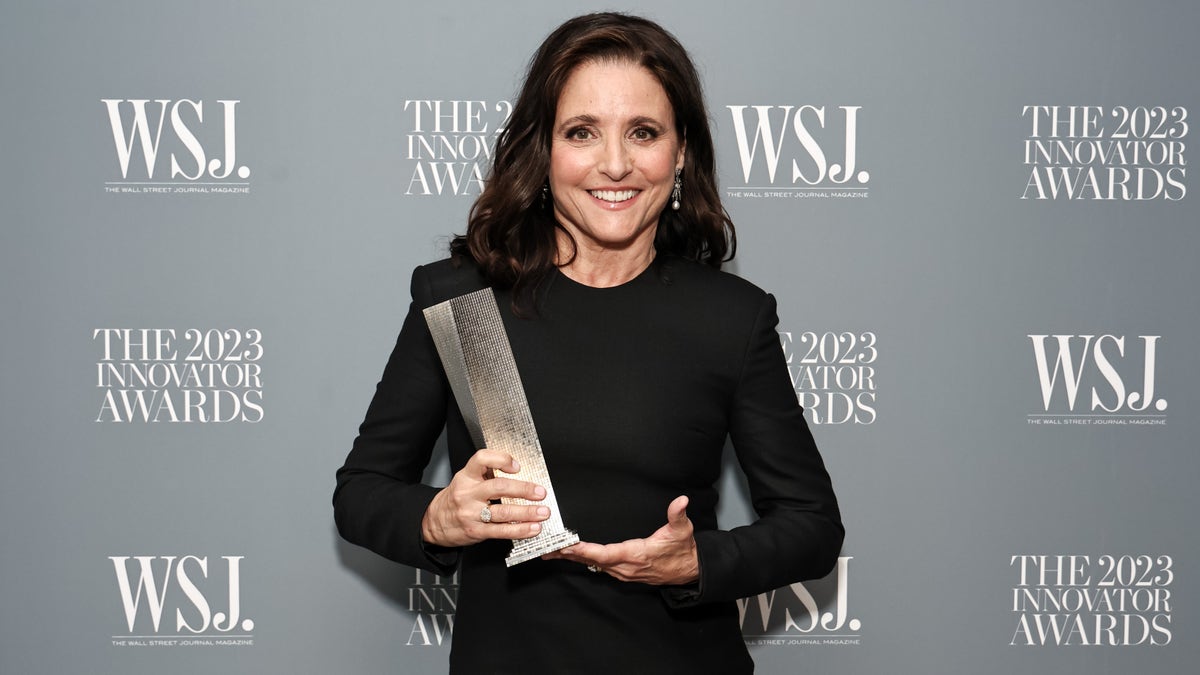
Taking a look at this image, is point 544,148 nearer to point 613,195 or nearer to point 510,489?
point 613,195

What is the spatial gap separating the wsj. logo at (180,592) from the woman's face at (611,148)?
38.5 inches

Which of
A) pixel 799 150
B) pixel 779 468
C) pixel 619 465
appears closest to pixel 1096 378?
pixel 799 150

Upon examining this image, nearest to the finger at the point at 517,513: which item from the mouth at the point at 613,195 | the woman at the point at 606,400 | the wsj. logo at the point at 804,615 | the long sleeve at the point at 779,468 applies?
the woman at the point at 606,400

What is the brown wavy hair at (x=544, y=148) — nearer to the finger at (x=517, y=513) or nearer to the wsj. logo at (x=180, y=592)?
the finger at (x=517, y=513)

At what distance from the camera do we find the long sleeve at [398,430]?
1.25 meters

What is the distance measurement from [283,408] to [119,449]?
287 millimetres

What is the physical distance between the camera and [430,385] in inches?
50.4

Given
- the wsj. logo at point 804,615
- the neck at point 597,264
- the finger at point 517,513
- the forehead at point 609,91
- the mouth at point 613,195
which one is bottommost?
the wsj. logo at point 804,615

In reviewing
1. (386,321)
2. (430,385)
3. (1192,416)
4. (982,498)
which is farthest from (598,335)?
(1192,416)

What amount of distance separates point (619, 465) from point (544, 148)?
15.9 inches

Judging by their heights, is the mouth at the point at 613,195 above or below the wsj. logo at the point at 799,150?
below

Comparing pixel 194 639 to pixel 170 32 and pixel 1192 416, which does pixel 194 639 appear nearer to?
pixel 170 32

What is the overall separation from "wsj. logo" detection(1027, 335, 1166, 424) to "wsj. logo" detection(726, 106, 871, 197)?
17.7 inches

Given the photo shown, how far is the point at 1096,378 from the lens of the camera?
182cm
